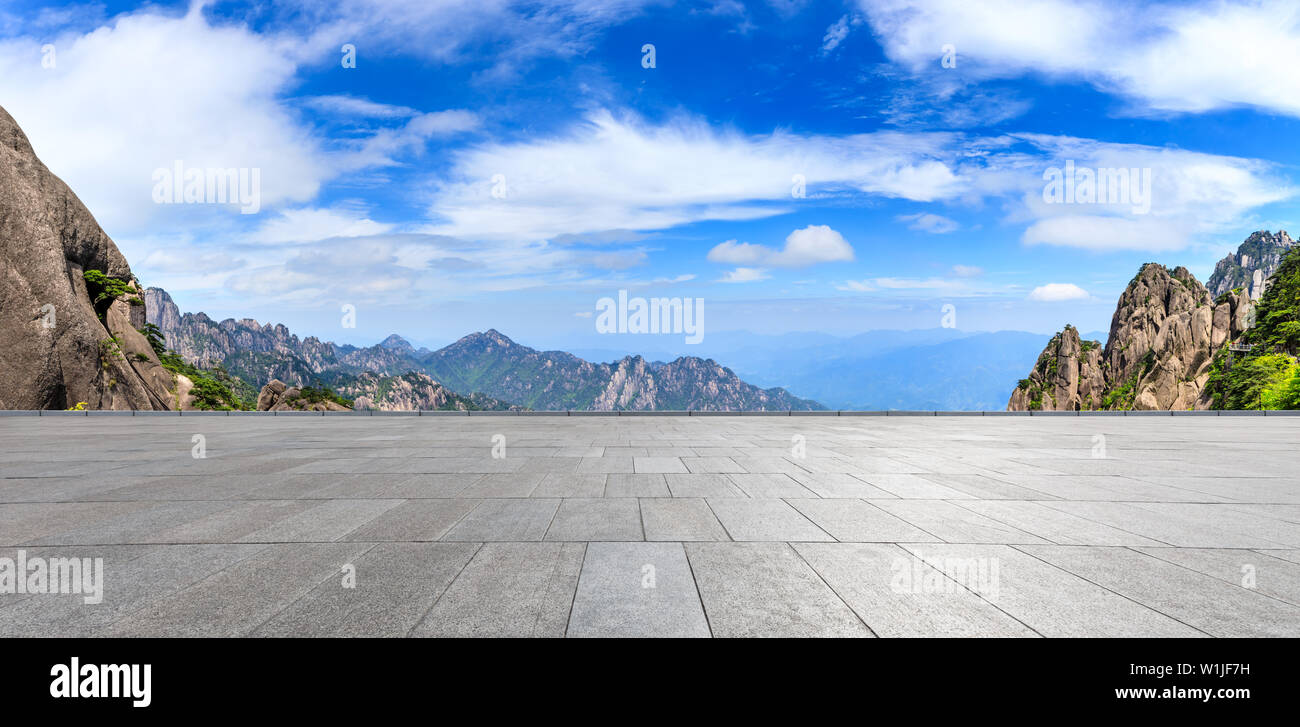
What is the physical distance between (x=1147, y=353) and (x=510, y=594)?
155156 millimetres

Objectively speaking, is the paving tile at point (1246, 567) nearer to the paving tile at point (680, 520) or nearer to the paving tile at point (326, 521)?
the paving tile at point (680, 520)

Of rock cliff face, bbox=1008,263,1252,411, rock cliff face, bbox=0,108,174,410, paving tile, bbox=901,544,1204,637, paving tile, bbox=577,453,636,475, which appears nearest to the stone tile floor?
paving tile, bbox=901,544,1204,637

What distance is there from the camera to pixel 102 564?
657cm

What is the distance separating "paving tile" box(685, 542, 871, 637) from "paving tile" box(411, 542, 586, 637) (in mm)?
1280

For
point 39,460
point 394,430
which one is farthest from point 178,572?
point 394,430

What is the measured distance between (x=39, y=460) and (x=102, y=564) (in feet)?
40.6

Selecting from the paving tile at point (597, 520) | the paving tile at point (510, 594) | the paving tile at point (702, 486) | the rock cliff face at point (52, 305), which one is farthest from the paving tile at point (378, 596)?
the rock cliff face at point (52, 305)

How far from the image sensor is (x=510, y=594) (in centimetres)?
556

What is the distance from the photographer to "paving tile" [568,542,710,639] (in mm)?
4785

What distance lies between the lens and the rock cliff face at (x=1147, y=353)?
10800 centimetres

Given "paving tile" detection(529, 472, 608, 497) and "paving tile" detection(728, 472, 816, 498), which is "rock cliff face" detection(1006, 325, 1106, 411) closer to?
"paving tile" detection(728, 472, 816, 498)

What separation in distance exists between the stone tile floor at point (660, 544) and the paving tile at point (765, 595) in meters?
0.03

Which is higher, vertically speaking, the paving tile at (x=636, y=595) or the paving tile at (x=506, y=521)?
the paving tile at (x=636, y=595)

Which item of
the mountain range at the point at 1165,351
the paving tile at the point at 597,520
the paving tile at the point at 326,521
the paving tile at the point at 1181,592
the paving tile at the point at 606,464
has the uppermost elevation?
the mountain range at the point at 1165,351
